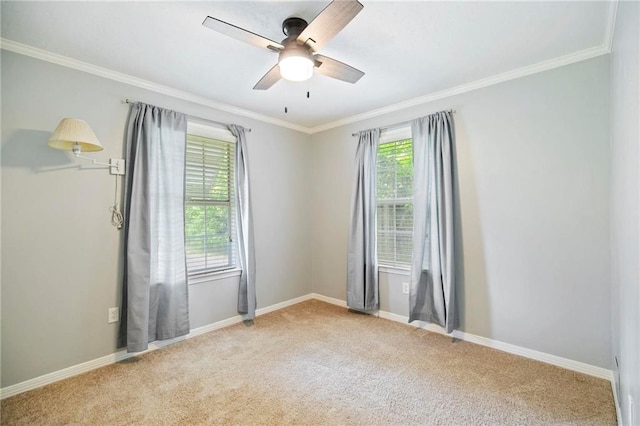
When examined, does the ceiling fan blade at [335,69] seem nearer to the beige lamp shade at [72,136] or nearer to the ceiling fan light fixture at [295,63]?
the ceiling fan light fixture at [295,63]

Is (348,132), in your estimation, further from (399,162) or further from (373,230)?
(373,230)

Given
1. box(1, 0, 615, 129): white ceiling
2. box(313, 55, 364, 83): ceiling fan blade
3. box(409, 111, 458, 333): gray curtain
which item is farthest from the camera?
box(409, 111, 458, 333): gray curtain

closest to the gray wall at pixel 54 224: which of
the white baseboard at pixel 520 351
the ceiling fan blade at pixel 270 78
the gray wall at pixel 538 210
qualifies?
the ceiling fan blade at pixel 270 78

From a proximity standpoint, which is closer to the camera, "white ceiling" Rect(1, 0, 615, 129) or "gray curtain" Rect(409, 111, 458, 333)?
"white ceiling" Rect(1, 0, 615, 129)

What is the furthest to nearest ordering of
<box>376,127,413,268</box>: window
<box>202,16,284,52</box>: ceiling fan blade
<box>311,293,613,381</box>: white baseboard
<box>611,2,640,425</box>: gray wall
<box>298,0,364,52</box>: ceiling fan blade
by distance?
<box>376,127,413,268</box>: window → <box>311,293,613,381</box>: white baseboard → <box>202,16,284,52</box>: ceiling fan blade → <box>298,0,364,52</box>: ceiling fan blade → <box>611,2,640,425</box>: gray wall

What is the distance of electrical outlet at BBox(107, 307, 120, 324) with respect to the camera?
251 centimetres

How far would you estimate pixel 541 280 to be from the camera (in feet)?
8.09

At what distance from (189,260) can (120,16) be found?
212 centimetres

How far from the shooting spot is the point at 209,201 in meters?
3.23

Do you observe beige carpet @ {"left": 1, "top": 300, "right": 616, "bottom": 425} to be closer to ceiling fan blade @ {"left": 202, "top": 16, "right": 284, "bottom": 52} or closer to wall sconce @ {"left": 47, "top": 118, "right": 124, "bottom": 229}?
wall sconce @ {"left": 47, "top": 118, "right": 124, "bottom": 229}

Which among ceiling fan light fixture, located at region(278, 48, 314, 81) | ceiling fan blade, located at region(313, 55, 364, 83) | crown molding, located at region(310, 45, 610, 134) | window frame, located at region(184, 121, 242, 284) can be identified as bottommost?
window frame, located at region(184, 121, 242, 284)

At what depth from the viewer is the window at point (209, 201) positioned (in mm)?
3096

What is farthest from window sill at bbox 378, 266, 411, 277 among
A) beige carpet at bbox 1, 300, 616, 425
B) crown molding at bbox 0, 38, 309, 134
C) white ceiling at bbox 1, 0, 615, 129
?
crown molding at bbox 0, 38, 309, 134

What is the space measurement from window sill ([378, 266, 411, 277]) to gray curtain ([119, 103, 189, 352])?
2.18m
